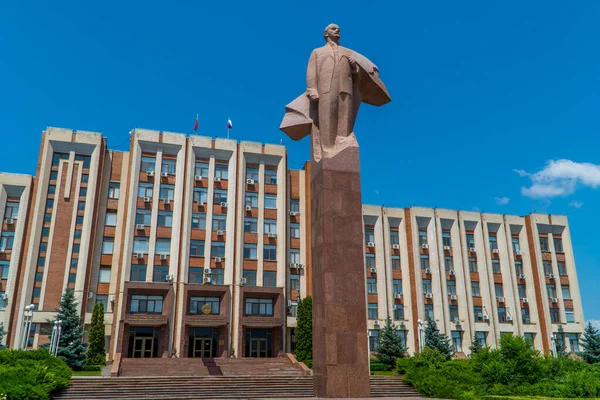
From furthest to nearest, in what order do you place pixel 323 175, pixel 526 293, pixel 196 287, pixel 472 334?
1. pixel 526 293
2. pixel 472 334
3. pixel 196 287
4. pixel 323 175

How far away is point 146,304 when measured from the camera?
31312 millimetres

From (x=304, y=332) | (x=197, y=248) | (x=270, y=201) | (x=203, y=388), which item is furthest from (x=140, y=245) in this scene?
(x=203, y=388)

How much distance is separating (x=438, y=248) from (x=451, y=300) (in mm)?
3962

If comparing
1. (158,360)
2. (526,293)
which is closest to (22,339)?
(158,360)

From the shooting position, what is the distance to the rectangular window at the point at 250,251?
34.3 metres

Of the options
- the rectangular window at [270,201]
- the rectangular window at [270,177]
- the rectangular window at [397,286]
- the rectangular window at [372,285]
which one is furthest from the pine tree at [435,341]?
the rectangular window at [270,177]

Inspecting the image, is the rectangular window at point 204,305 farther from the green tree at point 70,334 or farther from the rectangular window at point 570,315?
the rectangular window at point 570,315

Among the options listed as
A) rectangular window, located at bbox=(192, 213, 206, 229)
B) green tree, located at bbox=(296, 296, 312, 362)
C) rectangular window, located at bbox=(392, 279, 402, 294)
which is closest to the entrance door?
green tree, located at bbox=(296, 296, 312, 362)

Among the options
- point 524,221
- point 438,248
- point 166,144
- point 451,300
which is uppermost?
point 166,144

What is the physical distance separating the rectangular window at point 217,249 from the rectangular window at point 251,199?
3311 millimetres

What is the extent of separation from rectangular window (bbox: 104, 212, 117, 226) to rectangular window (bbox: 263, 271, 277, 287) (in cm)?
1024

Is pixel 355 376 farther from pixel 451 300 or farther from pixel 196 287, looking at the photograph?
pixel 451 300

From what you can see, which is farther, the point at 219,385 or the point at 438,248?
the point at 438,248

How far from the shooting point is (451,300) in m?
38.8
